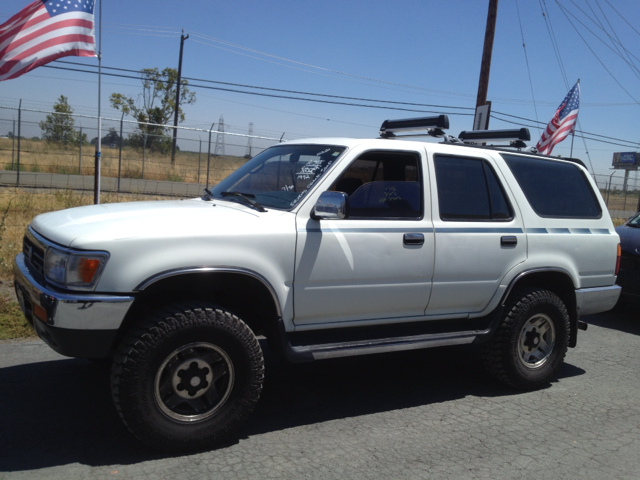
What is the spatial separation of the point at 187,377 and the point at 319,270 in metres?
1.10

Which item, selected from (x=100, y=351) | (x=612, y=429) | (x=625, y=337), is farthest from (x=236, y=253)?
(x=625, y=337)

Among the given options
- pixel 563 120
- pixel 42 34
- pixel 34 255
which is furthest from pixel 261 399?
pixel 563 120

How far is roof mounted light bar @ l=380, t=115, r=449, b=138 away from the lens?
15.9ft

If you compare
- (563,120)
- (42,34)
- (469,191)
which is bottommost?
(469,191)

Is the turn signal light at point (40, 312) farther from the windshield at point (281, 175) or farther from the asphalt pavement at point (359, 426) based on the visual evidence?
the windshield at point (281, 175)

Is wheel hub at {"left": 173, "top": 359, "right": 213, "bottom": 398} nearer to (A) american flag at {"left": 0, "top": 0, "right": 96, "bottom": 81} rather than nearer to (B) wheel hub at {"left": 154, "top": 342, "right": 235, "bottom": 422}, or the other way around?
(B) wheel hub at {"left": 154, "top": 342, "right": 235, "bottom": 422}

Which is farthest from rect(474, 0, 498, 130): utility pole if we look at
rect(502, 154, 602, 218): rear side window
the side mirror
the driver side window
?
the side mirror

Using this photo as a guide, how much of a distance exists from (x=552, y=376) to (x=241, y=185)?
3.25 m

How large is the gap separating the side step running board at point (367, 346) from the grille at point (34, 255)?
154cm

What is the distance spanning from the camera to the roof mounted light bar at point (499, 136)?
5.31 m

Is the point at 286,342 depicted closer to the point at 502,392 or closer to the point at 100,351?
the point at 100,351

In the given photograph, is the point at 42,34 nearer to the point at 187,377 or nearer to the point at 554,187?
the point at 187,377

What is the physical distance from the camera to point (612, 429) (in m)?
4.19

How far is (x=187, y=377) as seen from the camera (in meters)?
3.46
